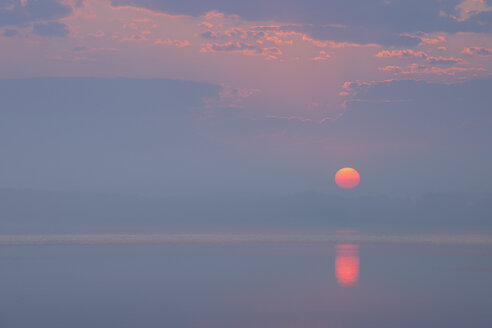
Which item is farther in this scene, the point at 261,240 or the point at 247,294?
the point at 261,240

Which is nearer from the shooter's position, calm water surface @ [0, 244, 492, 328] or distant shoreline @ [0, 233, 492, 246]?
calm water surface @ [0, 244, 492, 328]

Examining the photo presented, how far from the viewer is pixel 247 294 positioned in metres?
31.5

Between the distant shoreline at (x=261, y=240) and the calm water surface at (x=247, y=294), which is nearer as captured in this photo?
the calm water surface at (x=247, y=294)

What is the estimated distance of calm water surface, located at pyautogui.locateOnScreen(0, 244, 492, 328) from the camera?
24.1m

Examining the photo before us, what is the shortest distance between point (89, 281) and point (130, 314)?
13492 millimetres

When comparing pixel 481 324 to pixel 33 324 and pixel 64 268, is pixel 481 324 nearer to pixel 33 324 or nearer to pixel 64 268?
pixel 33 324

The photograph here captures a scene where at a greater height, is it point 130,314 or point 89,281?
point 89,281

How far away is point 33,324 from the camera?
23344 mm

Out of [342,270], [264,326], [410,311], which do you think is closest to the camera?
[264,326]

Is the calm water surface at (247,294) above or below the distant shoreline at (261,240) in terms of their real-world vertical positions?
below

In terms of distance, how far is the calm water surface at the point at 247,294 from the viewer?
2412 cm

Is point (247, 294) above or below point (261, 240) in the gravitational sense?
below

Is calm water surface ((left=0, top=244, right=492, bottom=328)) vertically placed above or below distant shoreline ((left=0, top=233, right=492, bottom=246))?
below

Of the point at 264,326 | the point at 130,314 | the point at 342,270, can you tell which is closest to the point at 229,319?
the point at 264,326
